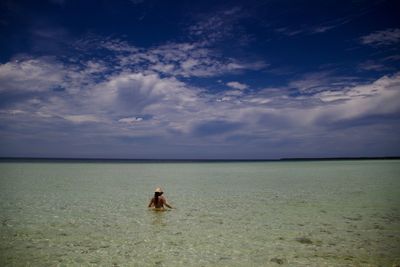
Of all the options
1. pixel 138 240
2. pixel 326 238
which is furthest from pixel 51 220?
pixel 326 238

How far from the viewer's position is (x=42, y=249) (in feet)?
32.2

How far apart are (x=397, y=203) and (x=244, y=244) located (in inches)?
505

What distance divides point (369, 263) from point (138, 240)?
7.34 metres

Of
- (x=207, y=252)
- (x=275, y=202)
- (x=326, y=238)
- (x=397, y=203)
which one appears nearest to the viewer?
(x=207, y=252)

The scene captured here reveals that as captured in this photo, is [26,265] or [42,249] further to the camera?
[42,249]

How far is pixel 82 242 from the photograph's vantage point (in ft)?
34.7

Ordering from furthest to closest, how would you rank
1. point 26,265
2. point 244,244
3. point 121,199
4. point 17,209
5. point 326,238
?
point 121,199 → point 17,209 → point 326,238 → point 244,244 → point 26,265

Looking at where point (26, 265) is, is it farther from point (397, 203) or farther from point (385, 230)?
point (397, 203)

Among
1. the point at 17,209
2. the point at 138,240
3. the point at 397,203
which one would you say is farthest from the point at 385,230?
the point at 17,209

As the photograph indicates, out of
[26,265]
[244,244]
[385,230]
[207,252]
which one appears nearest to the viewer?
[26,265]

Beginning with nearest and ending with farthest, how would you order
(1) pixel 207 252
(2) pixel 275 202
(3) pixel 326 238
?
(1) pixel 207 252
(3) pixel 326 238
(2) pixel 275 202

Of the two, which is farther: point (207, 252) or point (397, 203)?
point (397, 203)

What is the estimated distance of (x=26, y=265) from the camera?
8.42m

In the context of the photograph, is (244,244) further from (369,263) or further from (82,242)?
(82,242)
